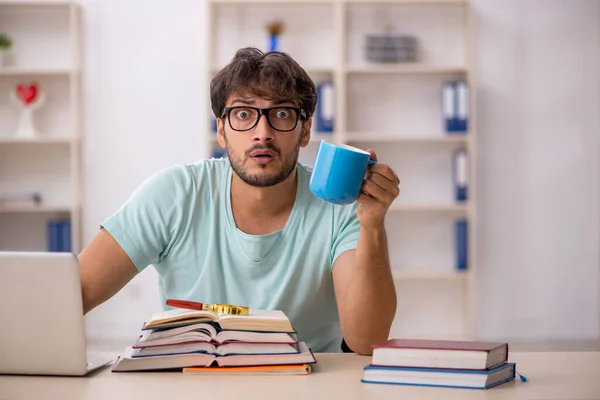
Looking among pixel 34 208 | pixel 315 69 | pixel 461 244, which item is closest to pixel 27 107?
pixel 34 208

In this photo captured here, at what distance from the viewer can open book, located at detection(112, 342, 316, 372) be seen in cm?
140

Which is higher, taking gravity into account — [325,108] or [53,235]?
[325,108]

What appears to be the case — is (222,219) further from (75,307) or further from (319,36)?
(319,36)

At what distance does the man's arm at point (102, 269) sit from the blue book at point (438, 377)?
2.33 feet

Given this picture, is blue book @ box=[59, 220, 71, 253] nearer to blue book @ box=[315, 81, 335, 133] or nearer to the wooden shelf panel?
the wooden shelf panel

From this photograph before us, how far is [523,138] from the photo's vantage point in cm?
505

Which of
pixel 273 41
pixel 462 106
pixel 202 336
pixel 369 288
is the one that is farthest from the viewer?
pixel 273 41

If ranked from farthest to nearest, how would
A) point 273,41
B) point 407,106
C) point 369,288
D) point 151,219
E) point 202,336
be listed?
point 407,106 → point 273,41 → point 151,219 → point 369,288 → point 202,336

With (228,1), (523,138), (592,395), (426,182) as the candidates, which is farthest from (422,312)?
(592,395)

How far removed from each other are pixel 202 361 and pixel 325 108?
136 inches

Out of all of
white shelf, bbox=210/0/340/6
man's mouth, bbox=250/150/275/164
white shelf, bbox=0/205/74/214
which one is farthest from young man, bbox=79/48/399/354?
white shelf, bbox=0/205/74/214

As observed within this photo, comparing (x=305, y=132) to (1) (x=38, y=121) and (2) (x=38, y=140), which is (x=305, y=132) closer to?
(2) (x=38, y=140)

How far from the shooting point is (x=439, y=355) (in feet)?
4.29

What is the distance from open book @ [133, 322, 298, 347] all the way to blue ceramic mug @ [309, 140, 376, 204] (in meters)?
0.26
